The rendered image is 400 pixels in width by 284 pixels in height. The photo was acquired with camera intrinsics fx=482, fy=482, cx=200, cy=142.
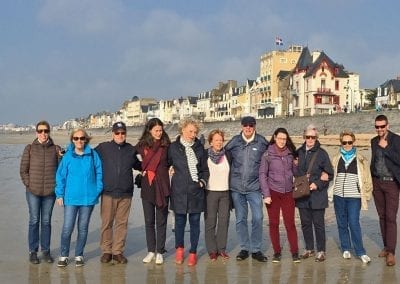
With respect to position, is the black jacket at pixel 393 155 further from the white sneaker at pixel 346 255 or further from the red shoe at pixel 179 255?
the red shoe at pixel 179 255

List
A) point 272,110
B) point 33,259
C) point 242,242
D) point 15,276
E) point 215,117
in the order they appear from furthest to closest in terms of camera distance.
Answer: point 215,117, point 272,110, point 242,242, point 33,259, point 15,276

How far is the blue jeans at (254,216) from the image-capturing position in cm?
661

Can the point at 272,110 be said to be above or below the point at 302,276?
above

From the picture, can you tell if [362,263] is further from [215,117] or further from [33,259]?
[215,117]

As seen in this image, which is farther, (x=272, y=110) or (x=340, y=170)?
(x=272, y=110)

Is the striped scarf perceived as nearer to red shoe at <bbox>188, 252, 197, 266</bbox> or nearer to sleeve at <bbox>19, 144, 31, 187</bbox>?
red shoe at <bbox>188, 252, 197, 266</bbox>

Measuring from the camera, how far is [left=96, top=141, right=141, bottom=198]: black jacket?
6.31 meters

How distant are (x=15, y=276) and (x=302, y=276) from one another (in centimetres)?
338

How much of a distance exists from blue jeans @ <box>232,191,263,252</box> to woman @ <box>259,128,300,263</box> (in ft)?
0.46

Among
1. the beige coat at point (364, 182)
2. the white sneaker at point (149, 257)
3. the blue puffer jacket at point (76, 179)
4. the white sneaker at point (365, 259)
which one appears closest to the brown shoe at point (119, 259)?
the white sneaker at point (149, 257)

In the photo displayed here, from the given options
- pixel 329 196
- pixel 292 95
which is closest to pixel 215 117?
pixel 292 95

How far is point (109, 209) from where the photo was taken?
20.9 feet

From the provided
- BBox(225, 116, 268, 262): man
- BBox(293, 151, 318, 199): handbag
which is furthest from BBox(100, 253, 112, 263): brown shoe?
BBox(293, 151, 318, 199): handbag

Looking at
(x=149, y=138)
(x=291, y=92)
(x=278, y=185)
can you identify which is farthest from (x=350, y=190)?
(x=291, y=92)
